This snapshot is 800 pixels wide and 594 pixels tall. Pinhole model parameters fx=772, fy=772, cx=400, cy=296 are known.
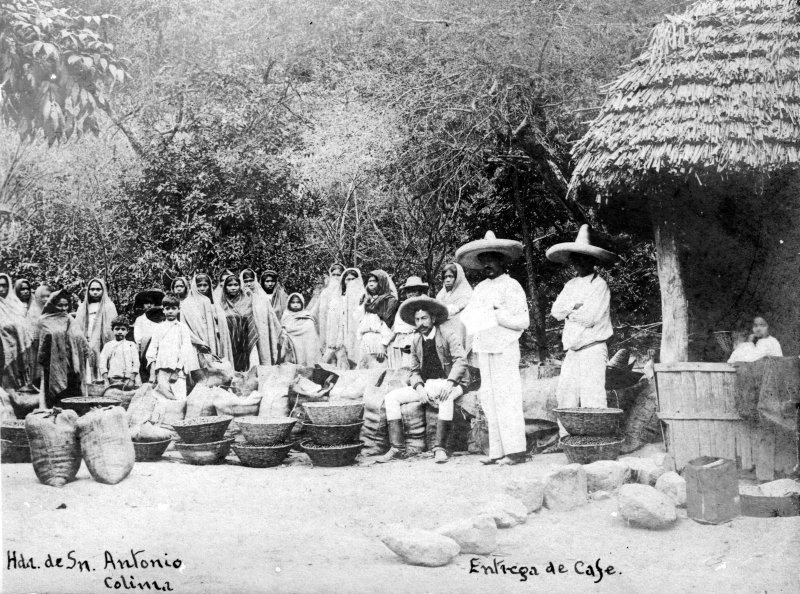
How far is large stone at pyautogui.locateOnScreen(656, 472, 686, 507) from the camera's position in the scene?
499 cm

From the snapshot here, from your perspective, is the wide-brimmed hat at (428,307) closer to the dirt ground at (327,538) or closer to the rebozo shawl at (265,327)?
the dirt ground at (327,538)

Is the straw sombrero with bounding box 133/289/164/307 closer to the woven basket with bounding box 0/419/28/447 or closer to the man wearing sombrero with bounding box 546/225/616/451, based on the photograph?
the woven basket with bounding box 0/419/28/447

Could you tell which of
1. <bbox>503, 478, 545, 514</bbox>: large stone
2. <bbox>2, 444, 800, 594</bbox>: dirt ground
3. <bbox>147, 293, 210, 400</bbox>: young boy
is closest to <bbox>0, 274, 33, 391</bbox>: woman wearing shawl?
<bbox>147, 293, 210, 400</bbox>: young boy

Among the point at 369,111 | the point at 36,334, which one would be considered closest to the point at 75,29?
the point at 36,334

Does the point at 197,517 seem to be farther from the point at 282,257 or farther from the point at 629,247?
the point at 629,247

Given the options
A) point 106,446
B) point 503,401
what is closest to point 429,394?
point 503,401

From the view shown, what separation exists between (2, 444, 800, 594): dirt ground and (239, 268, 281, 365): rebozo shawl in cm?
265

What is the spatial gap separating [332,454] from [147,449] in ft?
5.22

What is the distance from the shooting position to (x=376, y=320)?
320 inches

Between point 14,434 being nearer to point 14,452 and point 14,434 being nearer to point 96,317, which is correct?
point 14,452

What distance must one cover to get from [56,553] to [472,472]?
9.88ft

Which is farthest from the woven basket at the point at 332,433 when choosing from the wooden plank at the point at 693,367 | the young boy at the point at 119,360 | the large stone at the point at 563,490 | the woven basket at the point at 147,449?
the wooden plank at the point at 693,367

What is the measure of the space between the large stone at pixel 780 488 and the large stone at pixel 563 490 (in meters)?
1.12

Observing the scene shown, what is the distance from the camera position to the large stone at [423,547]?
4355 millimetres
